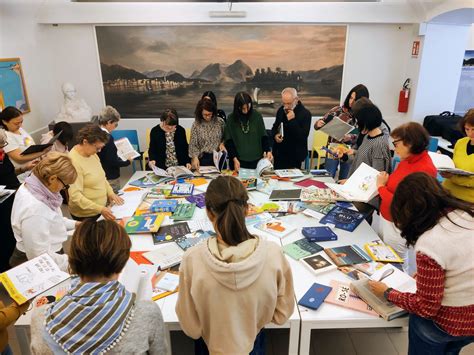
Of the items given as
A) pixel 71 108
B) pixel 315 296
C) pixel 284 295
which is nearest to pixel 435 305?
pixel 315 296

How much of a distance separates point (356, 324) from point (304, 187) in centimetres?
180

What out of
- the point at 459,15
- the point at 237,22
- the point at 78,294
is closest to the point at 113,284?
the point at 78,294

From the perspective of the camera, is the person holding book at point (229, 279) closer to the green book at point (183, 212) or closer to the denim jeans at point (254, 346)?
the denim jeans at point (254, 346)

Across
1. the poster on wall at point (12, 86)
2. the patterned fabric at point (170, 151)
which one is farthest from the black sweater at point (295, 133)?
the poster on wall at point (12, 86)

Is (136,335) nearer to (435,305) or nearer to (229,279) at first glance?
(229,279)

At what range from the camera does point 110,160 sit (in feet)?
11.5

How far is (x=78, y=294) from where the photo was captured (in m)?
1.22

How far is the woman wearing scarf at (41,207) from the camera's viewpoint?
2.09 metres

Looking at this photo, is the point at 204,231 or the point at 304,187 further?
the point at 304,187

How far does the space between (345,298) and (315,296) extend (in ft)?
0.56

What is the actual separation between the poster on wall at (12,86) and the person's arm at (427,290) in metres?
5.14

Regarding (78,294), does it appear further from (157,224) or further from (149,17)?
(149,17)

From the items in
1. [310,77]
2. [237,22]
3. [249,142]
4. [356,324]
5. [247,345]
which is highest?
[237,22]

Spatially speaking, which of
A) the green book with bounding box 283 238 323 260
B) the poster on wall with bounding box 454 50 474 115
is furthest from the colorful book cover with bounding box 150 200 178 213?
the poster on wall with bounding box 454 50 474 115
